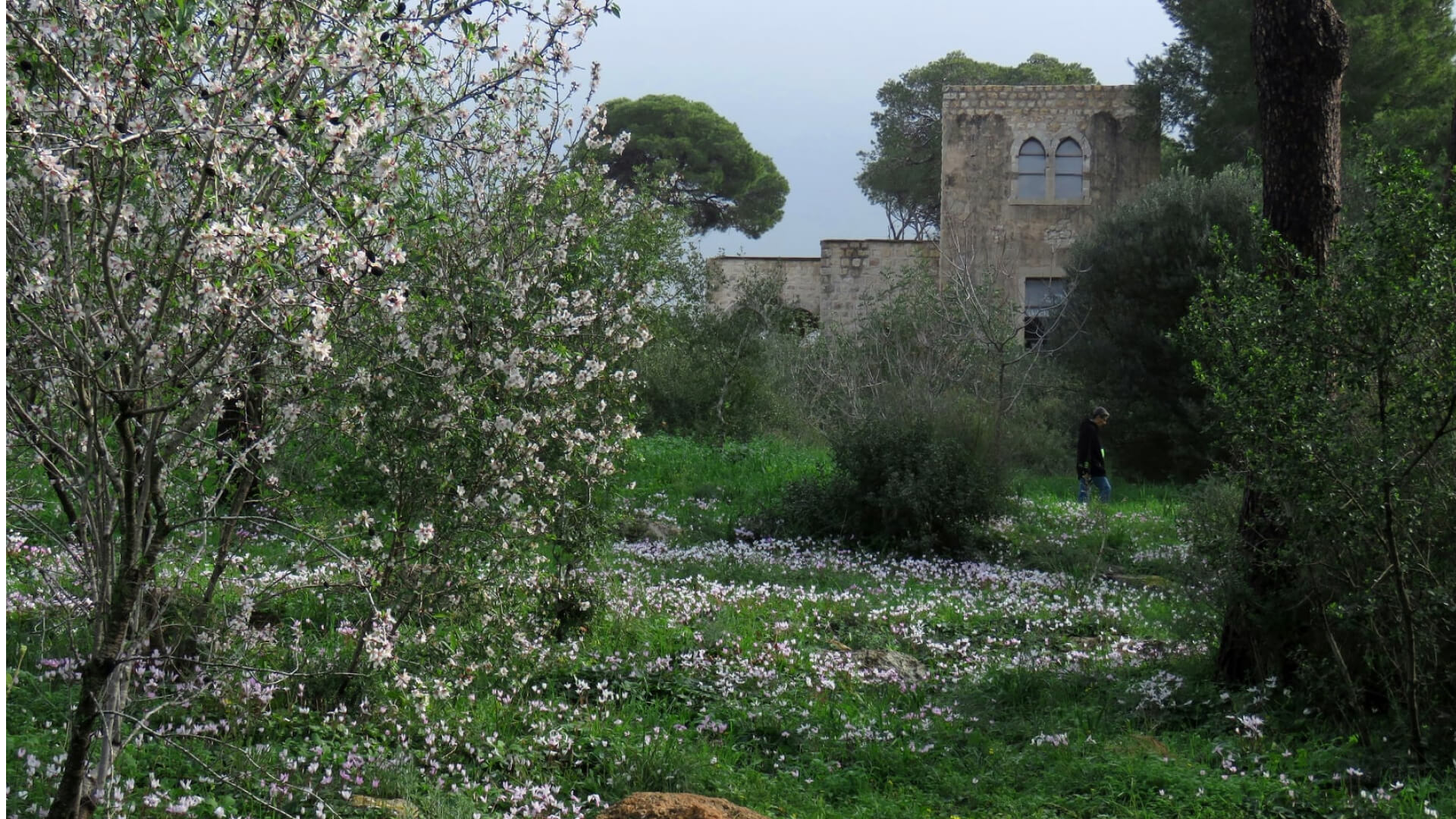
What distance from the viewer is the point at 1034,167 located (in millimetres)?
25719

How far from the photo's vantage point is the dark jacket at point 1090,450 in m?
13.6

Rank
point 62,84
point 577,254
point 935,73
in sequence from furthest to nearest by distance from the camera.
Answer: point 935,73, point 577,254, point 62,84

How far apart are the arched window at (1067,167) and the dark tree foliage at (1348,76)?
6.89 feet

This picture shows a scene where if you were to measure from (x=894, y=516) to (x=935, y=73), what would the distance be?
38158mm

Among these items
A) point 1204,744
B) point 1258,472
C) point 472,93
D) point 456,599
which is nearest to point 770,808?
point 456,599

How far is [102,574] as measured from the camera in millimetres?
3342

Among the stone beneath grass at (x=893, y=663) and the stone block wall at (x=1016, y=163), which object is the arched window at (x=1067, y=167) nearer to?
the stone block wall at (x=1016, y=163)

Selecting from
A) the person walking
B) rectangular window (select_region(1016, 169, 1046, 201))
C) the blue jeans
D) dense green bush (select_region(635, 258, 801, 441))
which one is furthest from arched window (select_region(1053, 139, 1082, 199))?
the blue jeans

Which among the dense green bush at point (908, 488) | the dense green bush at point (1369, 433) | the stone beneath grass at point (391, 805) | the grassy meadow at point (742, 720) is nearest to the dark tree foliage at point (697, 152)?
the dense green bush at point (908, 488)

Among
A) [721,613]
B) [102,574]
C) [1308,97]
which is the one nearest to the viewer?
[102,574]

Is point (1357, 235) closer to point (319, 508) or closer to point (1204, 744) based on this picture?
point (1204, 744)

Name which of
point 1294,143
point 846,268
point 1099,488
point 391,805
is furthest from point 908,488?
point 846,268

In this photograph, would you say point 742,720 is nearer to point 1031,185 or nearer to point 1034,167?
point 1031,185

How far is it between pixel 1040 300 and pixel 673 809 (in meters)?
23.2
